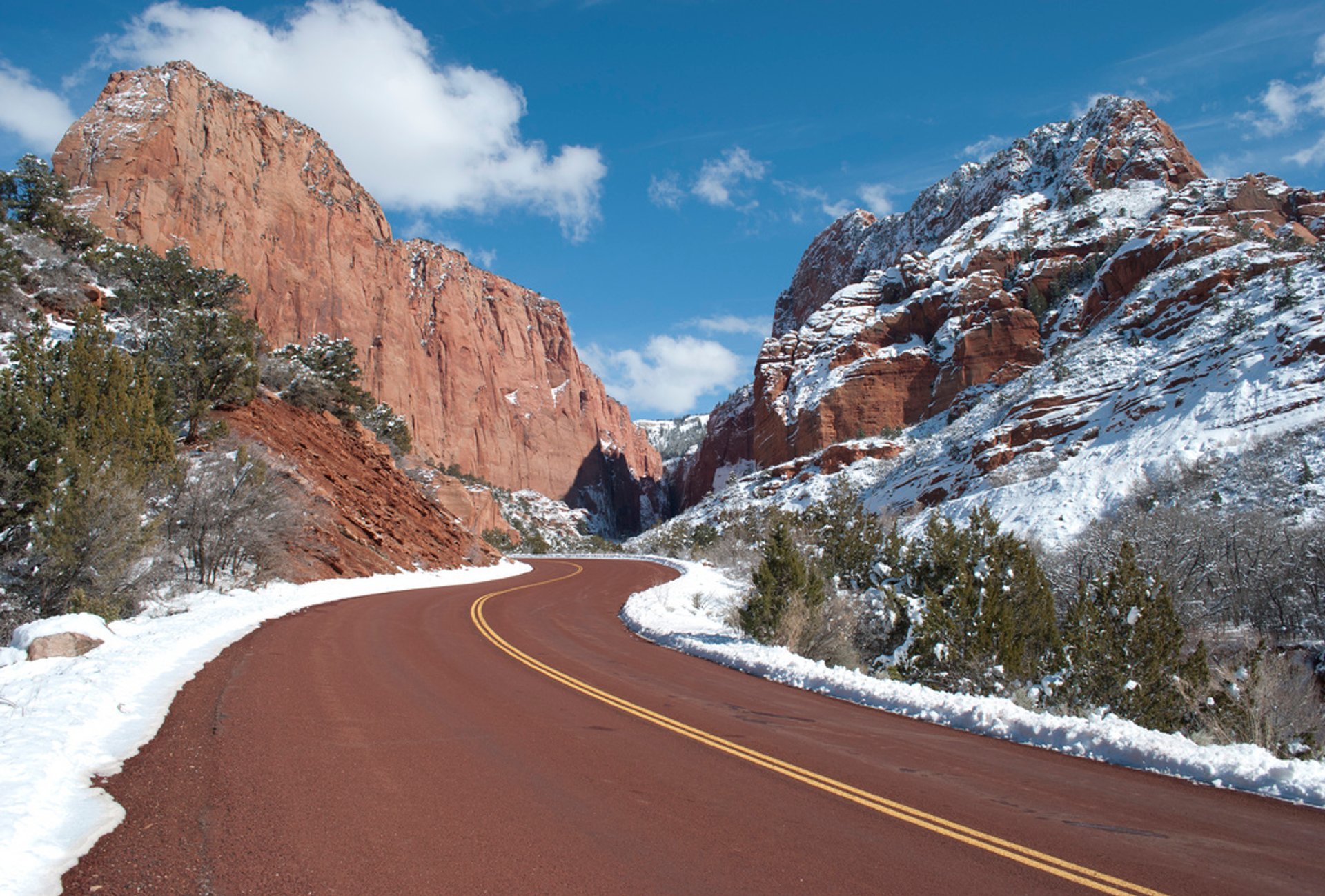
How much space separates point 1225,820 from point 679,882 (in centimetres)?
409

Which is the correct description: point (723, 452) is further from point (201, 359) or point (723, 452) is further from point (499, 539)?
point (201, 359)

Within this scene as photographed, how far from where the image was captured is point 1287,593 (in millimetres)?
27078

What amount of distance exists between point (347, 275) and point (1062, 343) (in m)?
83.1

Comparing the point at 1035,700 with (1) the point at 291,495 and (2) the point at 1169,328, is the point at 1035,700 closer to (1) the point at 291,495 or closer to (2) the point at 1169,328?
(1) the point at 291,495

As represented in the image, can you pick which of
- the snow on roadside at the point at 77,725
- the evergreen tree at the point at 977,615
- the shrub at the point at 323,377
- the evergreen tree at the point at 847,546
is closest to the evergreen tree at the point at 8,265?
the shrub at the point at 323,377

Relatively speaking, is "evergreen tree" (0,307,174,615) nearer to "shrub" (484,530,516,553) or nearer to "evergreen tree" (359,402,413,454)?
"evergreen tree" (359,402,413,454)

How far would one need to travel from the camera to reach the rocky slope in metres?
45.2

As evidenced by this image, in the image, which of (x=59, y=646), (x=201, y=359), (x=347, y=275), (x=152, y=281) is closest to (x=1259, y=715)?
(x=59, y=646)

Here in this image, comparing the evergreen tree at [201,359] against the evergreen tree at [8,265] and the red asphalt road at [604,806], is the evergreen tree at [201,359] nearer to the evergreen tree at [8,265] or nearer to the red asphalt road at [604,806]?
the evergreen tree at [8,265]

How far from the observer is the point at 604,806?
16.5 ft

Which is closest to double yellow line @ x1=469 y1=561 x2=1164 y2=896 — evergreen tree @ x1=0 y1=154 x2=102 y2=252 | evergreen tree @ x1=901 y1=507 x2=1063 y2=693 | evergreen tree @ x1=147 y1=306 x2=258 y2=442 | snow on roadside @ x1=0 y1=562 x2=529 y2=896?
snow on roadside @ x1=0 y1=562 x2=529 y2=896

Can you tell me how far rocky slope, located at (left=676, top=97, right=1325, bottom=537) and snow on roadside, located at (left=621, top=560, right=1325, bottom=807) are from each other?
35238 millimetres

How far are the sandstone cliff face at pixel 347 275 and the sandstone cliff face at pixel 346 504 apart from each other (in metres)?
39.5

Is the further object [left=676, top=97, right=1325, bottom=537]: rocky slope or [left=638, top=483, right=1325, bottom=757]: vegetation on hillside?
[left=676, top=97, right=1325, bottom=537]: rocky slope
